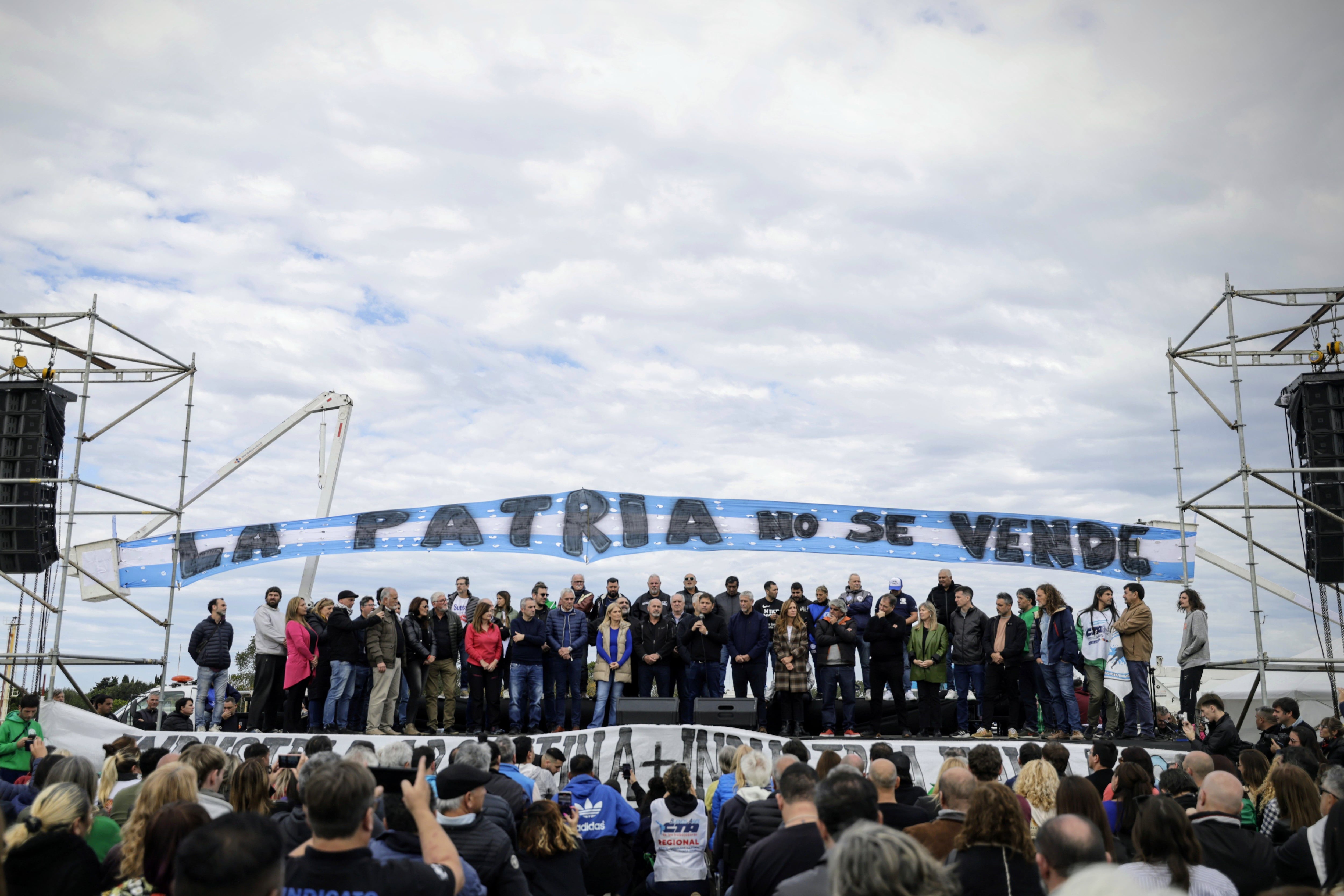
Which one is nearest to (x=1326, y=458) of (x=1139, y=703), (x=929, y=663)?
(x=1139, y=703)

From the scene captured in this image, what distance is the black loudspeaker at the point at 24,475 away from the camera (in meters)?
11.9

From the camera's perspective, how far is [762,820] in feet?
17.7

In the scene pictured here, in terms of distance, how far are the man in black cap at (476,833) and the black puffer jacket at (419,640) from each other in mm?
8515

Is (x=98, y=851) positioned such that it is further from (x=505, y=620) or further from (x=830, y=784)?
(x=505, y=620)

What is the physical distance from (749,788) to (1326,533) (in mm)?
8878

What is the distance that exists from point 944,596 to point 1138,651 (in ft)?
7.68

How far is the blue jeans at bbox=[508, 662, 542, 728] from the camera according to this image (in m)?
12.3

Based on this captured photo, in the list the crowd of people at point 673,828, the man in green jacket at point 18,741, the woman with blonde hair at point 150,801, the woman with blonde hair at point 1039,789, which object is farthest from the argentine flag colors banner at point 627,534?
the woman with blonde hair at point 150,801

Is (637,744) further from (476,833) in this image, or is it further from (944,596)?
(476,833)

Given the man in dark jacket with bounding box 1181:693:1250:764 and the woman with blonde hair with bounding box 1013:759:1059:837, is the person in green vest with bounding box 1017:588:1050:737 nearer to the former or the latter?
the man in dark jacket with bounding box 1181:693:1250:764

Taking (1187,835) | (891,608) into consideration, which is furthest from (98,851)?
(891,608)

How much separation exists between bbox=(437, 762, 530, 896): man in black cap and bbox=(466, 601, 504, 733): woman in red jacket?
828 centimetres

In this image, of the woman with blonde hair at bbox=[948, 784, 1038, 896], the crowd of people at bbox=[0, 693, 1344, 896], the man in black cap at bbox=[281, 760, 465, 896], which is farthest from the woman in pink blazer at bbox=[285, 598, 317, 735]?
the woman with blonde hair at bbox=[948, 784, 1038, 896]

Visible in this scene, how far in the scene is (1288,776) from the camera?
5078 mm
